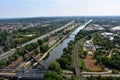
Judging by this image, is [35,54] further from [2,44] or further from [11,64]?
[2,44]

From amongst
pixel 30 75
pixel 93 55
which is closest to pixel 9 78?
pixel 30 75

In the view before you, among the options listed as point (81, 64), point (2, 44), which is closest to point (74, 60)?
point (81, 64)

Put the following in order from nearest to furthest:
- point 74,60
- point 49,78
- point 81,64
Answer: point 49,78 < point 81,64 < point 74,60

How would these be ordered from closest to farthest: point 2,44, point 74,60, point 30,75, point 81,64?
point 30,75
point 81,64
point 74,60
point 2,44

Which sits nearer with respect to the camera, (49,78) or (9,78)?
(49,78)

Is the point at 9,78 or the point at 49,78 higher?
the point at 49,78

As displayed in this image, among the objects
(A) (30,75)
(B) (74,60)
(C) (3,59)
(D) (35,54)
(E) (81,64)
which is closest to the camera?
(A) (30,75)

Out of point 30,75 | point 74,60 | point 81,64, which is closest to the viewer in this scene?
point 30,75

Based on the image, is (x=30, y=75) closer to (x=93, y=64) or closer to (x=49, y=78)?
(x=49, y=78)

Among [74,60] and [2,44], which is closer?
[74,60]
